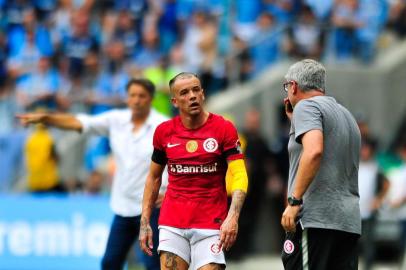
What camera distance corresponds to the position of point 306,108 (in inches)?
360

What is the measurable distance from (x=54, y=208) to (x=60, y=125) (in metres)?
6.22

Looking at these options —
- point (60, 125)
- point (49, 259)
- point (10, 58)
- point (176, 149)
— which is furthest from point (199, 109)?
point (10, 58)

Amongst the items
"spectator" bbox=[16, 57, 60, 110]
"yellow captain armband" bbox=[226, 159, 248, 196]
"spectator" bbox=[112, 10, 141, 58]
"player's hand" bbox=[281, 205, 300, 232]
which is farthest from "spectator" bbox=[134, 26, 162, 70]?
"player's hand" bbox=[281, 205, 300, 232]

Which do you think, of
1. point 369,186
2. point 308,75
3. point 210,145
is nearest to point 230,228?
point 210,145

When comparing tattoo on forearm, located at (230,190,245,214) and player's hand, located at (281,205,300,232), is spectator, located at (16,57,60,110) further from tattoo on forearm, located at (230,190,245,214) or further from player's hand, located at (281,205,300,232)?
player's hand, located at (281,205,300,232)

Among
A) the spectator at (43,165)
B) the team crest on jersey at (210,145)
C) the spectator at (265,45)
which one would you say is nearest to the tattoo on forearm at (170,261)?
the team crest on jersey at (210,145)

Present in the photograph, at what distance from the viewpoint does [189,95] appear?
33.0 ft

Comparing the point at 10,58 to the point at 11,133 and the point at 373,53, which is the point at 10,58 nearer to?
the point at 11,133

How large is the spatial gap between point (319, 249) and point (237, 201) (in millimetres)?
926

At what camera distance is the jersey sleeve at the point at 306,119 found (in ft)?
29.7

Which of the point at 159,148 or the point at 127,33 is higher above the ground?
the point at 127,33

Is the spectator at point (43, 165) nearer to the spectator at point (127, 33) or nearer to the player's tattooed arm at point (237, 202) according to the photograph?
the spectator at point (127, 33)

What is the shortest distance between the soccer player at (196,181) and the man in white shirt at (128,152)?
182 centimetres

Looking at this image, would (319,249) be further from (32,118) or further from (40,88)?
(40,88)
